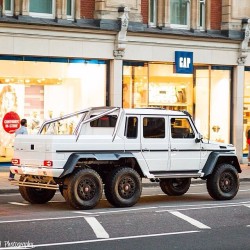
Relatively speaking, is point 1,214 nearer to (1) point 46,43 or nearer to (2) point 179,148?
(2) point 179,148

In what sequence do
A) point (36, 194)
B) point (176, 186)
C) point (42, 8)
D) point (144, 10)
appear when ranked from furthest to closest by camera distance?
point (144, 10) → point (42, 8) → point (176, 186) → point (36, 194)

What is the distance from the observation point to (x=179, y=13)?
3056 cm

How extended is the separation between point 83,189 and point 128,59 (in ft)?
43.2

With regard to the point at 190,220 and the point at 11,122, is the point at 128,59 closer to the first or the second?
the point at 11,122

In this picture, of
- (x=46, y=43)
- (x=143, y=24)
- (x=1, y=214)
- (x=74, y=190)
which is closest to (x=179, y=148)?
(x=74, y=190)

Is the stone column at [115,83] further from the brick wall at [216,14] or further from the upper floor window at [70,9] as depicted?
the brick wall at [216,14]

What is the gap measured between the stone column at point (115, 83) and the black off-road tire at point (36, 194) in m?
11.2

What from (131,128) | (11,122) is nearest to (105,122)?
(131,128)

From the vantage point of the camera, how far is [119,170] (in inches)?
651

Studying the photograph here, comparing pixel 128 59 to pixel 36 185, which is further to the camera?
pixel 128 59

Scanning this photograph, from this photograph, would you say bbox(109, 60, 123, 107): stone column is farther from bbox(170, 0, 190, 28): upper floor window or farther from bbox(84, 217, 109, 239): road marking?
bbox(84, 217, 109, 239): road marking

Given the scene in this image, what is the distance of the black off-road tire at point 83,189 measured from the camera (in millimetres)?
15898

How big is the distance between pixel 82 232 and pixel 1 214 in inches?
113

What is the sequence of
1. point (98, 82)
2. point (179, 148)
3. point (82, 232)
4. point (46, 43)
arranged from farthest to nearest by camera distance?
point (98, 82), point (46, 43), point (179, 148), point (82, 232)
